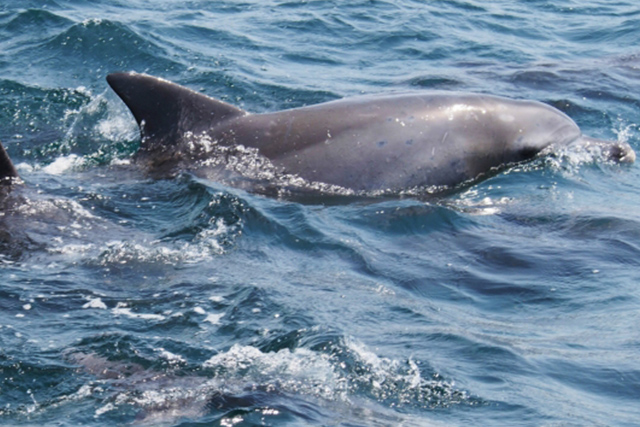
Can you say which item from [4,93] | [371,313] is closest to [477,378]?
[371,313]

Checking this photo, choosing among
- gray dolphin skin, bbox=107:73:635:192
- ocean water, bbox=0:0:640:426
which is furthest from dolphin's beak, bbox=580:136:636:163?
gray dolphin skin, bbox=107:73:635:192

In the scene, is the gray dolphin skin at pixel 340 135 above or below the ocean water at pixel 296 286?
above

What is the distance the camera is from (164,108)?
10781 mm

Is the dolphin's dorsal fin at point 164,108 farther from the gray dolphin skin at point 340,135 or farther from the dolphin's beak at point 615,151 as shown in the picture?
the dolphin's beak at point 615,151

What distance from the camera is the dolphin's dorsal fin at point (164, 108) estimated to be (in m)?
10.7

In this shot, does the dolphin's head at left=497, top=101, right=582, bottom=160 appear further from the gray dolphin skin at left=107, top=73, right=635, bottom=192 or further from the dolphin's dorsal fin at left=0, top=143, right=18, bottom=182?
the dolphin's dorsal fin at left=0, top=143, right=18, bottom=182

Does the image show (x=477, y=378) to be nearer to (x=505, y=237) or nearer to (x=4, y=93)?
(x=505, y=237)

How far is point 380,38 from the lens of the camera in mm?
19844

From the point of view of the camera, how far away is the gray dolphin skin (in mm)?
10719

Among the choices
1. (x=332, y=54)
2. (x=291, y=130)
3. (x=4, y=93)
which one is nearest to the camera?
(x=291, y=130)

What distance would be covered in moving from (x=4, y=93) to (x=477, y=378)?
979cm

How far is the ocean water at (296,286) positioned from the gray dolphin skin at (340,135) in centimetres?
40

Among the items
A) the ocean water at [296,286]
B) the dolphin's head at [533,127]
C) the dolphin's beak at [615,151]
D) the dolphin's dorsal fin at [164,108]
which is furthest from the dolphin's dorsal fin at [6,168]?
the dolphin's beak at [615,151]

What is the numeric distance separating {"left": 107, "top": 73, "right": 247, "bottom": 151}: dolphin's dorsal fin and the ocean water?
57 centimetres
